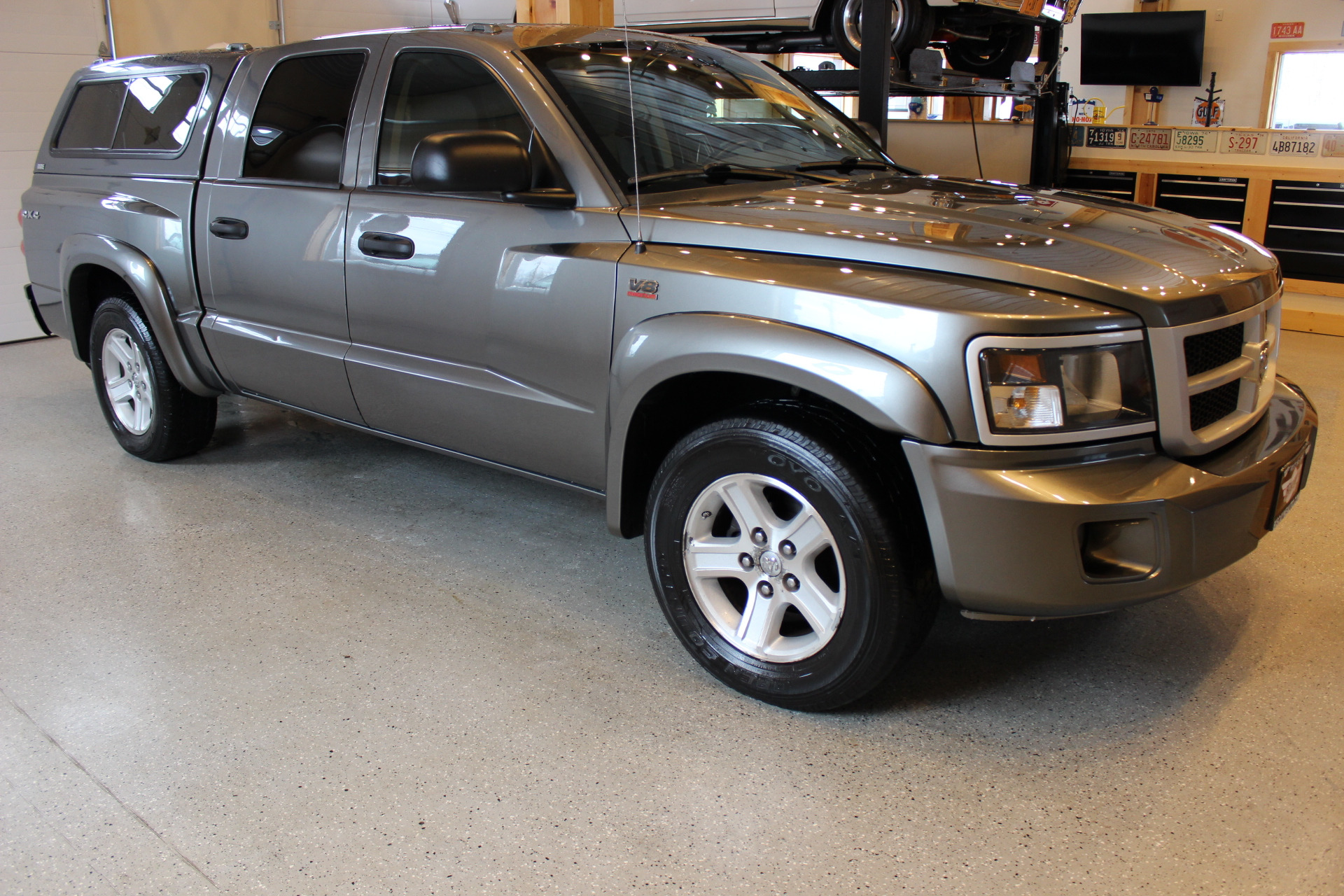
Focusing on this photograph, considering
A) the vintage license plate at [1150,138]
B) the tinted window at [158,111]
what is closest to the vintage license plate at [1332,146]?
the vintage license plate at [1150,138]

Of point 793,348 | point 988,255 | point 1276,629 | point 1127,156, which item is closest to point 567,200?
point 793,348

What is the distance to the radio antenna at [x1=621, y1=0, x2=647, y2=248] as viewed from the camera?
2.40 meters

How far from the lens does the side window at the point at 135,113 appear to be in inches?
144

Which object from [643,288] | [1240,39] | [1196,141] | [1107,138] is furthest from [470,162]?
[1240,39]

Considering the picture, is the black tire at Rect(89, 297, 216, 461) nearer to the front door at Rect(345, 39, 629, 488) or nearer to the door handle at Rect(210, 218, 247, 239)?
the door handle at Rect(210, 218, 247, 239)

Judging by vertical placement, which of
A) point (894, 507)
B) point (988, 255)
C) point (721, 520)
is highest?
point (988, 255)

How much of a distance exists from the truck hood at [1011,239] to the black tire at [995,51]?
528 cm

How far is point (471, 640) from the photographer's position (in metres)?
2.71

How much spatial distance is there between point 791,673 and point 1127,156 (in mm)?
7912

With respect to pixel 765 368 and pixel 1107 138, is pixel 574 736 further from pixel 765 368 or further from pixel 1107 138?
pixel 1107 138

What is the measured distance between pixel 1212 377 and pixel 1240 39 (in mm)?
15066

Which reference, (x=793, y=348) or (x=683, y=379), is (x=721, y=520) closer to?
(x=683, y=379)

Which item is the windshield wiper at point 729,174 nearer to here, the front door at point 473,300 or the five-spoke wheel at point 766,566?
the front door at point 473,300

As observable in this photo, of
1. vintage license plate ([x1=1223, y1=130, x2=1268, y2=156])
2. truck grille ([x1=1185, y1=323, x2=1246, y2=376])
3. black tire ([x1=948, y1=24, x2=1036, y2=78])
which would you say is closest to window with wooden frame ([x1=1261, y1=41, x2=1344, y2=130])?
vintage license plate ([x1=1223, y1=130, x2=1268, y2=156])
